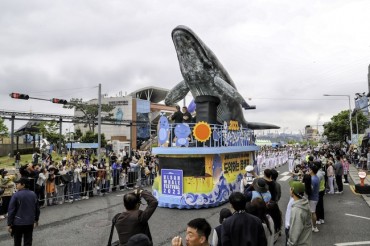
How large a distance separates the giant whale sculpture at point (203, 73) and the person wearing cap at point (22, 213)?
9386mm

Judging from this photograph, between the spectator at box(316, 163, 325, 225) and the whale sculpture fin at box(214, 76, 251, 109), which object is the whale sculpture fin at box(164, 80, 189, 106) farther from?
the spectator at box(316, 163, 325, 225)

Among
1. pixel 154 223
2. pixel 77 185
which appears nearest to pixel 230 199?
pixel 154 223

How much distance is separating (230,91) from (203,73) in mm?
1600

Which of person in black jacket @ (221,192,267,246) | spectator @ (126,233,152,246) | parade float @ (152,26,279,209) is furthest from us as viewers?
parade float @ (152,26,279,209)

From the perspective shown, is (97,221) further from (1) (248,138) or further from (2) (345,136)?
(2) (345,136)

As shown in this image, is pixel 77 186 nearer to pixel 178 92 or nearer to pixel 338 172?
pixel 178 92

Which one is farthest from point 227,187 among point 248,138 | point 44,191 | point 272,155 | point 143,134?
point 143,134

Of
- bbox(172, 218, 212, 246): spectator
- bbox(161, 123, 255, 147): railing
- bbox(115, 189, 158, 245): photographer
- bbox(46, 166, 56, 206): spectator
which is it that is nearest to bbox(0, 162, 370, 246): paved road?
bbox(46, 166, 56, 206): spectator

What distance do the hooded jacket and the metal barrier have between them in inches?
396

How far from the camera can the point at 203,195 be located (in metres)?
11.9

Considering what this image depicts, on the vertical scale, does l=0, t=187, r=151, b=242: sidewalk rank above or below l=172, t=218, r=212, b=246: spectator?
below

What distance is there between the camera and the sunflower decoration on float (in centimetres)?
1184

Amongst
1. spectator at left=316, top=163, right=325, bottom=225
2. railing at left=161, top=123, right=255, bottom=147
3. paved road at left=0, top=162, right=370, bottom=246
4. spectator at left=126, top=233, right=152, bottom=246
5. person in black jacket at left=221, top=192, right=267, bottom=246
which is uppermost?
railing at left=161, top=123, right=255, bottom=147

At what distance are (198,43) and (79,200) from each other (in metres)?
8.65
